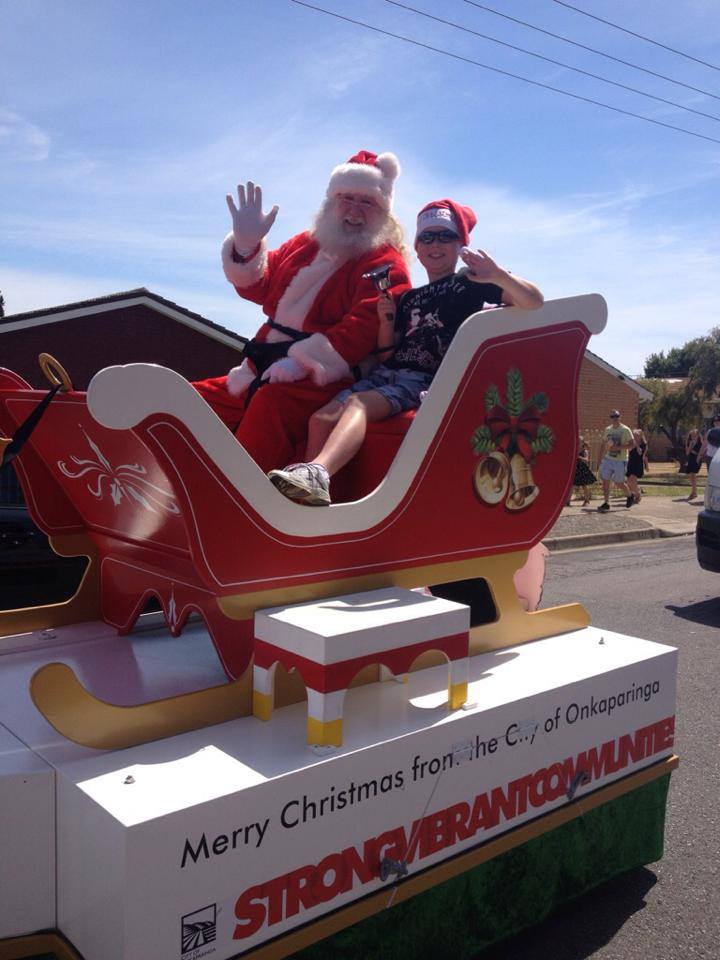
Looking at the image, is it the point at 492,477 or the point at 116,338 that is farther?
the point at 116,338

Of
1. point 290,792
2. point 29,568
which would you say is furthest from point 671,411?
point 290,792

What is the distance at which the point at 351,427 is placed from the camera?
2.26 metres

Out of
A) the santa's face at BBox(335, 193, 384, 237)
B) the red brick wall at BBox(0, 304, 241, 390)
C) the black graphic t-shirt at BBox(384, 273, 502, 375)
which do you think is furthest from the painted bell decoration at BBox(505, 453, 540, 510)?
the red brick wall at BBox(0, 304, 241, 390)

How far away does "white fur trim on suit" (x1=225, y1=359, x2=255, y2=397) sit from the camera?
262cm

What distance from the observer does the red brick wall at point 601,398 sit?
23062mm

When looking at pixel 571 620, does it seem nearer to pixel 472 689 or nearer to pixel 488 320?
pixel 472 689

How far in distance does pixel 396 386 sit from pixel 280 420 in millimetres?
376

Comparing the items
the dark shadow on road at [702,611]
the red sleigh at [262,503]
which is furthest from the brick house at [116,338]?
the red sleigh at [262,503]

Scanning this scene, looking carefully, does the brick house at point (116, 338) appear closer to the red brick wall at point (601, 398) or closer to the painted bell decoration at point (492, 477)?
the painted bell decoration at point (492, 477)

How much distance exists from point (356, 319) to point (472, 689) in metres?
1.15

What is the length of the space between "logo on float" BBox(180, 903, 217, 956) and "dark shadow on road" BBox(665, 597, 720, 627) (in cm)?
510

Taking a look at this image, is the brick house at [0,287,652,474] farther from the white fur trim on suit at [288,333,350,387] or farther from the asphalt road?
the white fur trim on suit at [288,333,350,387]

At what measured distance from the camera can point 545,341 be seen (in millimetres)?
2396

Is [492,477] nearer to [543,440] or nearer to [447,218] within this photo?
[543,440]
